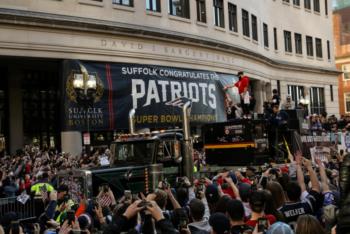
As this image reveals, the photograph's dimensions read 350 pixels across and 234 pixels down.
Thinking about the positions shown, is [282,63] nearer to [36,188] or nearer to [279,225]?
[36,188]

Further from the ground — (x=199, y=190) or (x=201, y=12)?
(x=201, y=12)

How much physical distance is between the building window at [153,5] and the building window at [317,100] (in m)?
21.9

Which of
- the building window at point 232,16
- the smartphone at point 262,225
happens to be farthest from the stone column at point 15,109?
the smartphone at point 262,225

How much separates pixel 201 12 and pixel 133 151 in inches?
752

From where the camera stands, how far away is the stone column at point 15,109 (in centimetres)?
2452

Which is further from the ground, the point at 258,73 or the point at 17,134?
the point at 258,73

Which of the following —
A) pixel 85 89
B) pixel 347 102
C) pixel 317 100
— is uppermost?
pixel 347 102

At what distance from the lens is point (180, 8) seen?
2897cm

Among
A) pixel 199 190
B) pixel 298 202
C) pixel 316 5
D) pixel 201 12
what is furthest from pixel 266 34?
pixel 298 202

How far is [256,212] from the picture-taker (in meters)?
5.22

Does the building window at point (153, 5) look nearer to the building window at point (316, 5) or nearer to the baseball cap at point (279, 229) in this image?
the baseball cap at point (279, 229)

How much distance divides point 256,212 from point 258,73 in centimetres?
3234

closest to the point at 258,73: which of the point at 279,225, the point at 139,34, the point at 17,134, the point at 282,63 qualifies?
the point at 282,63

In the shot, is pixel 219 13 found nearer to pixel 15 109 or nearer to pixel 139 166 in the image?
pixel 15 109
